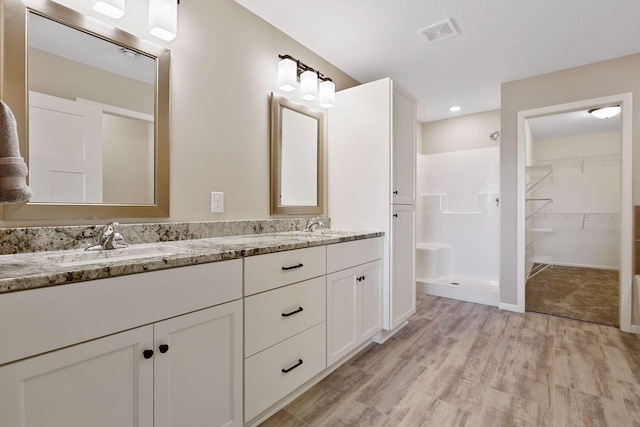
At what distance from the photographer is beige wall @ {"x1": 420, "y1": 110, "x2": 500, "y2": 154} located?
395cm

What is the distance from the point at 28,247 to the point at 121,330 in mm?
582

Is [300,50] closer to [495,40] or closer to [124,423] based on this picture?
[495,40]

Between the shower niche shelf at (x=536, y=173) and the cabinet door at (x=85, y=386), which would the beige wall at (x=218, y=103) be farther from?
the shower niche shelf at (x=536, y=173)

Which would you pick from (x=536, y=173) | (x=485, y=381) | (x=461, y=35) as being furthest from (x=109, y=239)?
(x=536, y=173)

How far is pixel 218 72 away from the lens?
177cm

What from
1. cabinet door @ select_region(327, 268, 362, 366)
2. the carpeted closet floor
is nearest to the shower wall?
the carpeted closet floor

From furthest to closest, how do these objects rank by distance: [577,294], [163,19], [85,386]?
[577,294] < [163,19] < [85,386]

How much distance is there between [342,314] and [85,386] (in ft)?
4.27

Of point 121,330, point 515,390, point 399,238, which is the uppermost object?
point 399,238

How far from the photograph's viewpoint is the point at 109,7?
126 cm

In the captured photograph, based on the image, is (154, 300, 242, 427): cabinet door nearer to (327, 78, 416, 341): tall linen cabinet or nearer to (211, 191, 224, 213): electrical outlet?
(211, 191, 224, 213): electrical outlet

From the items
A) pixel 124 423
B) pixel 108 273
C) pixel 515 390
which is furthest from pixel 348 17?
pixel 515 390

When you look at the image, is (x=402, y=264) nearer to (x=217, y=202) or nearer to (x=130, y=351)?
(x=217, y=202)

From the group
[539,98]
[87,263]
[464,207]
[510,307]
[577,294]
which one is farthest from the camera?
[464,207]
